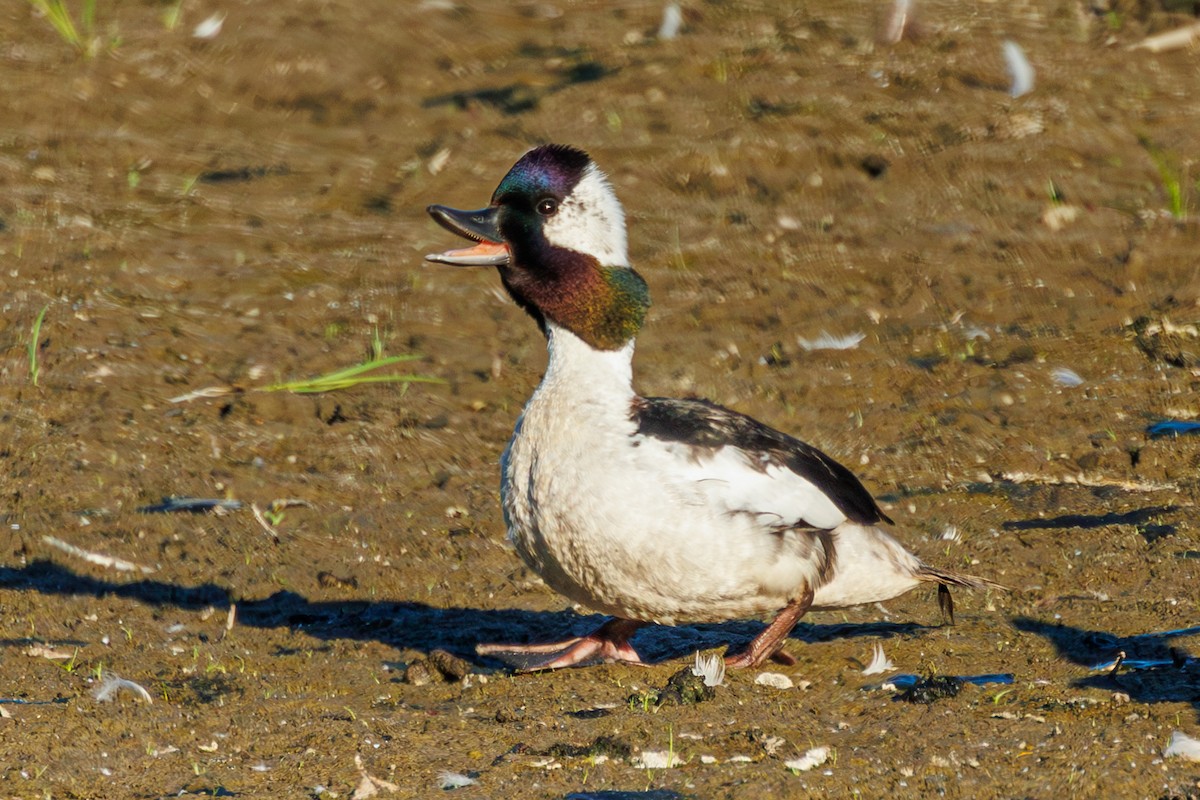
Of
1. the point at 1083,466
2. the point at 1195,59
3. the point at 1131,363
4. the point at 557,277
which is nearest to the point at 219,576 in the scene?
the point at 557,277

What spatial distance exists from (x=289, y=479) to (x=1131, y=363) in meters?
3.76

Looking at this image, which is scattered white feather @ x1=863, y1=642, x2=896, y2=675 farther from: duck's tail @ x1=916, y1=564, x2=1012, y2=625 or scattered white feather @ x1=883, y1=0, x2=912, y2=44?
scattered white feather @ x1=883, y1=0, x2=912, y2=44

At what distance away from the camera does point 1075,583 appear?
5.37 m

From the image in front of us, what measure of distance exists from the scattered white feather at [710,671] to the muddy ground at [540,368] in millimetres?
87

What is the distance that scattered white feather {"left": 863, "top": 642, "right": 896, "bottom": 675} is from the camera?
4750 mm

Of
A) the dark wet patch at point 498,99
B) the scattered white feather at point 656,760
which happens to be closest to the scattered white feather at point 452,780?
the scattered white feather at point 656,760

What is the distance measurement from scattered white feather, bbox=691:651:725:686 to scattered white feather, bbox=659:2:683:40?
266 inches

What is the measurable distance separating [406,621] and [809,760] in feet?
5.72

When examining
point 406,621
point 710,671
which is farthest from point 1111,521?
point 406,621

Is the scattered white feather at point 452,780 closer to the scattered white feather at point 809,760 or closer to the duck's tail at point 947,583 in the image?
the scattered white feather at point 809,760

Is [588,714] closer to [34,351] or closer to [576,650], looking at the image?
[576,650]

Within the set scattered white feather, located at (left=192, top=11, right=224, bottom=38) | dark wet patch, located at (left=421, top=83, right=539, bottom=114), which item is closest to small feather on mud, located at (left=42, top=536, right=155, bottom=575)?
dark wet patch, located at (left=421, top=83, right=539, bottom=114)

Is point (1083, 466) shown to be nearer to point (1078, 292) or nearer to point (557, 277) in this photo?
point (1078, 292)

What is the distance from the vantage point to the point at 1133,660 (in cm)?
469
